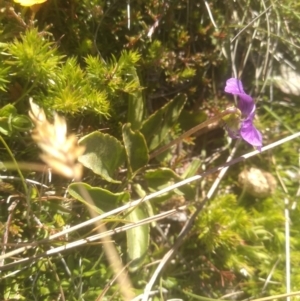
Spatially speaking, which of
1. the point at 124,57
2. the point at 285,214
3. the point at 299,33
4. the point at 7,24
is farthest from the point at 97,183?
the point at 299,33

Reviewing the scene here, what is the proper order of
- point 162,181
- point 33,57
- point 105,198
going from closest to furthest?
1. point 33,57
2. point 105,198
3. point 162,181

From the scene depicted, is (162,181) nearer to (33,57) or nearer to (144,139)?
(144,139)

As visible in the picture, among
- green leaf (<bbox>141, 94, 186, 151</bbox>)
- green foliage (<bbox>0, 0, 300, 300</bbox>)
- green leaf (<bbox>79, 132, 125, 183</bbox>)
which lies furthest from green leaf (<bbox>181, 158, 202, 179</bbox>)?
green leaf (<bbox>79, 132, 125, 183</bbox>)

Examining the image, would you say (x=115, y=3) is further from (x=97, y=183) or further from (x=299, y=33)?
(x=299, y=33)

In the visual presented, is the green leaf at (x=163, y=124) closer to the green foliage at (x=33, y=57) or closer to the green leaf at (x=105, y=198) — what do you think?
the green leaf at (x=105, y=198)

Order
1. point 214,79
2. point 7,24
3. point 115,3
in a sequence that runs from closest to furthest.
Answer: point 7,24
point 115,3
point 214,79

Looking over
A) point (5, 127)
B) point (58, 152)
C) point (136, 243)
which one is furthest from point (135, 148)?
point (58, 152)

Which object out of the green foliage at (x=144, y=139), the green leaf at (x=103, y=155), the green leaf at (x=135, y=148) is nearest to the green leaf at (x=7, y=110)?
the green foliage at (x=144, y=139)
